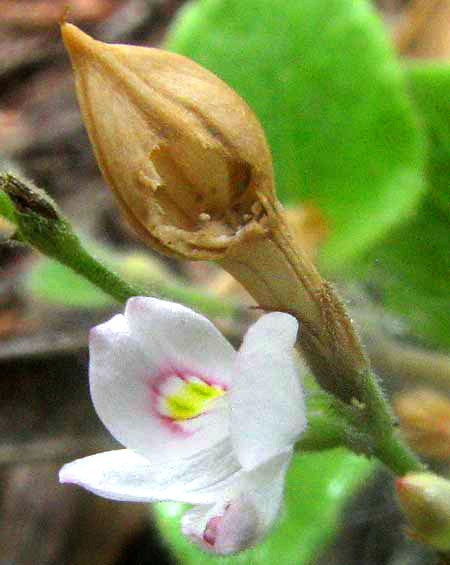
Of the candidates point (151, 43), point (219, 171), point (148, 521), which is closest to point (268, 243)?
point (219, 171)

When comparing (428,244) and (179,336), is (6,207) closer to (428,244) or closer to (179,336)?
(179,336)

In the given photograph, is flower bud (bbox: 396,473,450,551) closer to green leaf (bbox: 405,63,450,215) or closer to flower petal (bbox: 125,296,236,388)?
flower petal (bbox: 125,296,236,388)

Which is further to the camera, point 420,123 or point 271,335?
point 420,123

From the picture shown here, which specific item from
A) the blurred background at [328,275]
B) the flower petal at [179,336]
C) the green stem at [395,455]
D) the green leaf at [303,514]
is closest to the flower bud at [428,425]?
the blurred background at [328,275]

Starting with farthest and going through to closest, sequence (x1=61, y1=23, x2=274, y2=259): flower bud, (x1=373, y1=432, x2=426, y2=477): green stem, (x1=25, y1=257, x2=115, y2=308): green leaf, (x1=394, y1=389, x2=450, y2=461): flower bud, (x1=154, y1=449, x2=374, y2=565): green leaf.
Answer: (x1=25, y1=257, x2=115, y2=308): green leaf, (x1=154, y1=449, x2=374, y2=565): green leaf, (x1=394, y1=389, x2=450, y2=461): flower bud, (x1=373, y1=432, x2=426, y2=477): green stem, (x1=61, y1=23, x2=274, y2=259): flower bud

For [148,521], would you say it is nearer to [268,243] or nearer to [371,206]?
[371,206]

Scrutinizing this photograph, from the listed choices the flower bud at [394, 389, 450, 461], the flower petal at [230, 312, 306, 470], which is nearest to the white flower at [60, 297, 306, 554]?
the flower petal at [230, 312, 306, 470]

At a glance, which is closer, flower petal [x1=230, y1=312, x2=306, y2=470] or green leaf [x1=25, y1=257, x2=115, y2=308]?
flower petal [x1=230, y1=312, x2=306, y2=470]
